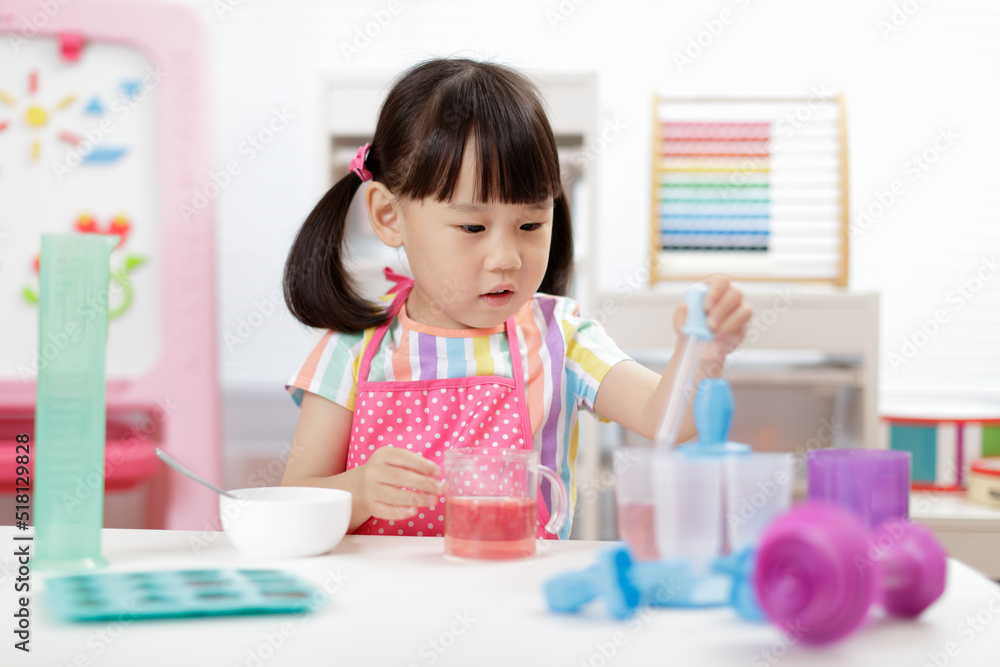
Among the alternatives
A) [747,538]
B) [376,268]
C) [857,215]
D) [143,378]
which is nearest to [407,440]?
[747,538]

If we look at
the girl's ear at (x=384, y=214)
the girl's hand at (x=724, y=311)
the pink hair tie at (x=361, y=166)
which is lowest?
the girl's hand at (x=724, y=311)

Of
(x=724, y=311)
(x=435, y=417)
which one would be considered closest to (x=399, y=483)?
(x=435, y=417)

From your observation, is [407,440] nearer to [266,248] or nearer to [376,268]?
[376,268]

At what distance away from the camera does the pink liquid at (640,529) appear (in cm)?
59

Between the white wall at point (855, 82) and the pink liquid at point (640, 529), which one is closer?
the pink liquid at point (640, 529)

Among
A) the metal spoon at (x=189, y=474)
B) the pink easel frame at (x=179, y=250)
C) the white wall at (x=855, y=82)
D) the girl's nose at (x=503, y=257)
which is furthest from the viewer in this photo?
the white wall at (x=855, y=82)

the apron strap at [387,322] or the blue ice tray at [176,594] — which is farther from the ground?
the apron strap at [387,322]

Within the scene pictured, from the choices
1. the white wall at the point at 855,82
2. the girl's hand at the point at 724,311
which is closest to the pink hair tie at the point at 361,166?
the girl's hand at the point at 724,311

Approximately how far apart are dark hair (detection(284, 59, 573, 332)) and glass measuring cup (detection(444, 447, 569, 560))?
1.04 feet

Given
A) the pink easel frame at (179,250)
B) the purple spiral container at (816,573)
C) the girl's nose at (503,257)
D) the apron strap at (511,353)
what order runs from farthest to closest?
1. the pink easel frame at (179,250)
2. the apron strap at (511,353)
3. the girl's nose at (503,257)
4. the purple spiral container at (816,573)

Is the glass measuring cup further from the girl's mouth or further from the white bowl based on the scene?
the girl's mouth

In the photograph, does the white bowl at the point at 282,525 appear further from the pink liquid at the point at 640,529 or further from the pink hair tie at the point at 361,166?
the pink hair tie at the point at 361,166

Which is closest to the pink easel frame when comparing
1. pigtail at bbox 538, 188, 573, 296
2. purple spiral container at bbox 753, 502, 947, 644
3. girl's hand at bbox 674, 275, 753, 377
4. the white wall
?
the white wall

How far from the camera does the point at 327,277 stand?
111cm
